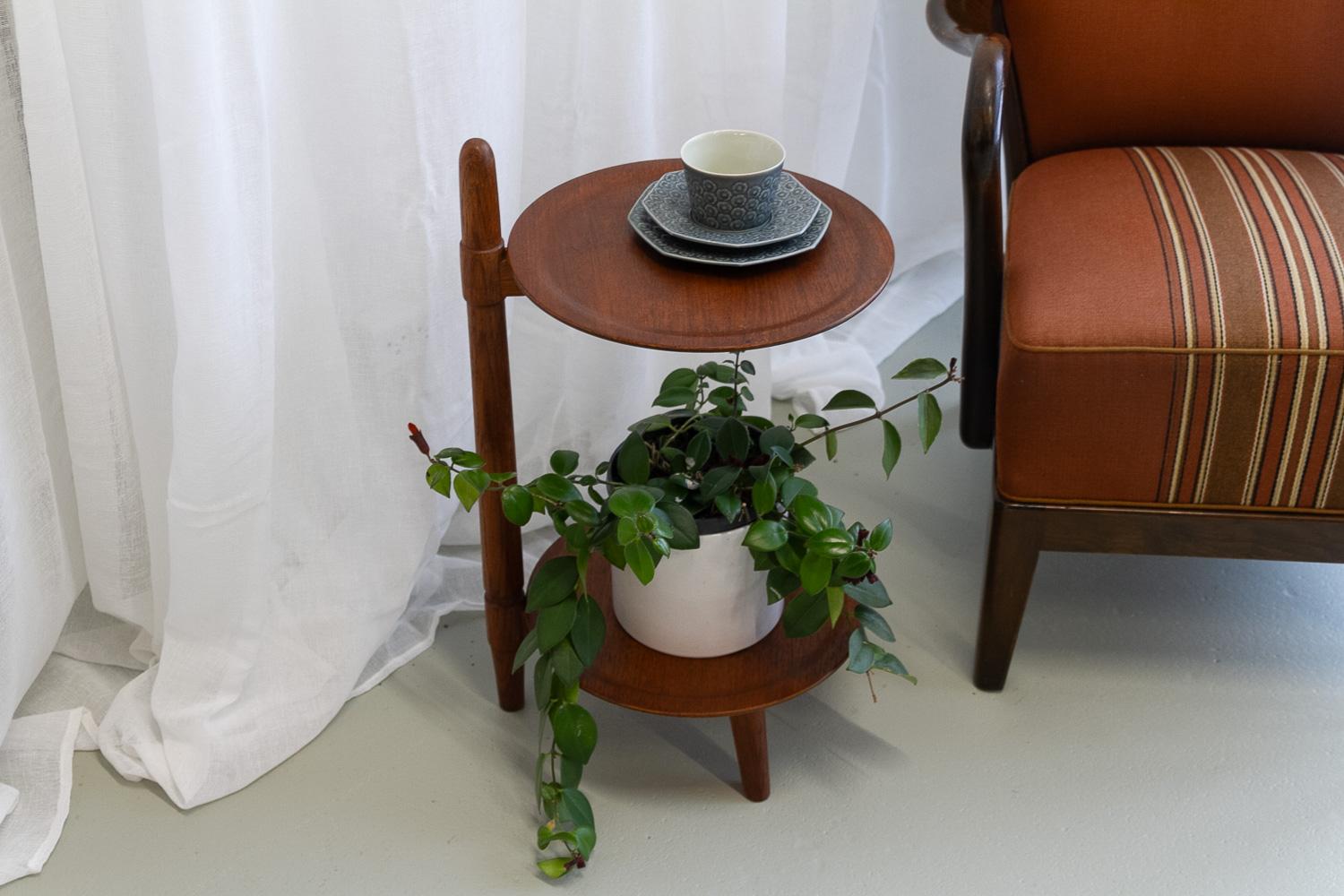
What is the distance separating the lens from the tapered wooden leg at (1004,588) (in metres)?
1.23

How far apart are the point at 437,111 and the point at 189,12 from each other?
10.9 inches

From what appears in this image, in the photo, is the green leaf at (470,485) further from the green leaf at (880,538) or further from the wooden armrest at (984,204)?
the wooden armrest at (984,204)

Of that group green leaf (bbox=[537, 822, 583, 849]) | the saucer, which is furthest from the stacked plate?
green leaf (bbox=[537, 822, 583, 849])

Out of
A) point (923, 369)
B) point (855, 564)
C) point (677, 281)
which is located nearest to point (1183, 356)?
point (923, 369)

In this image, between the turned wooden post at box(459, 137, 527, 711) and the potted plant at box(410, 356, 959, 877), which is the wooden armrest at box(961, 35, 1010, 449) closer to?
the potted plant at box(410, 356, 959, 877)

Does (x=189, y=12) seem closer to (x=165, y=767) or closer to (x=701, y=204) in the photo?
(x=701, y=204)

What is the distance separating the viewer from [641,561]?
105 cm

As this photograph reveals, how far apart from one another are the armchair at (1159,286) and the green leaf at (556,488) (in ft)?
1.26

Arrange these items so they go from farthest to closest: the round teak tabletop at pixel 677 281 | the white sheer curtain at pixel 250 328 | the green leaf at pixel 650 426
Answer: the green leaf at pixel 650 426, the white sheer curtain at pixel 250 328, the round teak tabletop at pixel 677 281

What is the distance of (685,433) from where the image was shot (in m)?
1.23

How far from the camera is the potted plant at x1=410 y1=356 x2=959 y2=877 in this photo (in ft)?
3.56

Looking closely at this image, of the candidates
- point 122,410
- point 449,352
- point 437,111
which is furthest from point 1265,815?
point 122,410

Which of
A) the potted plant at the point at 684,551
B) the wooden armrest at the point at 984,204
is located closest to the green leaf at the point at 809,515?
the potted plant at the point at 684,551

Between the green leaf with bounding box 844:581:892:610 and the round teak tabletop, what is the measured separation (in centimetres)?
25
